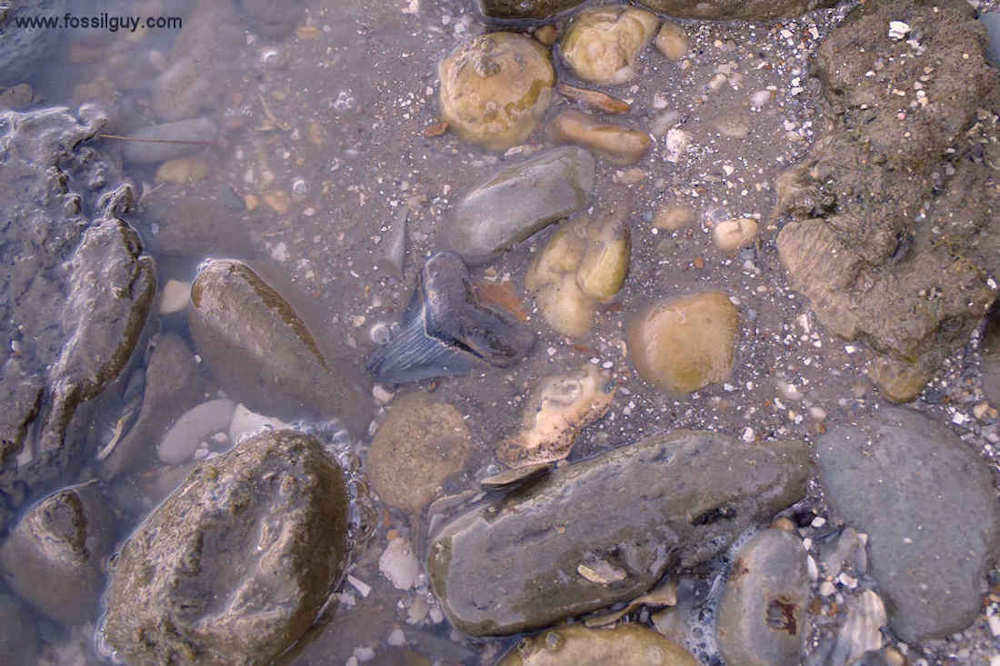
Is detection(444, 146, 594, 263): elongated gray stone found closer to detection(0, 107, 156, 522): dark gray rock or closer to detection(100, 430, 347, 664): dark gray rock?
detection(100, 430, 347, 664): dark gray rock

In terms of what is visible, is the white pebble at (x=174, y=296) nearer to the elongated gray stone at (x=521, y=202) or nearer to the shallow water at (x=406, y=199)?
the shallow water at (x=406, y=199)

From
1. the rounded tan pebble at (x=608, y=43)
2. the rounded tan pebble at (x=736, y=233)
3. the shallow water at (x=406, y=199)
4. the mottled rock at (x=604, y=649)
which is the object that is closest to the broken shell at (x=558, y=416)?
the shallow water at (x=406, y=199)

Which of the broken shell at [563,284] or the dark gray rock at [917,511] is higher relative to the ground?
the broken shell at [563,284]

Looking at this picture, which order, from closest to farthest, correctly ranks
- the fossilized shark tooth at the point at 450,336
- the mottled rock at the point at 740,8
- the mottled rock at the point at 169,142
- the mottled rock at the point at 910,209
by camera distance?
1. the mottled rock at the point at 910,209
2. the fossilized shark tooth at the point at 450,336
3. the mottled rock at the point at 740,8
4. the mottled rock at the point at 169,142

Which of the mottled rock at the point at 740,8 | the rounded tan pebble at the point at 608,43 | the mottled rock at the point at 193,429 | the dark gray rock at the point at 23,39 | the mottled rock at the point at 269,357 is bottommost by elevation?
the mottled rock at the point at 193,429

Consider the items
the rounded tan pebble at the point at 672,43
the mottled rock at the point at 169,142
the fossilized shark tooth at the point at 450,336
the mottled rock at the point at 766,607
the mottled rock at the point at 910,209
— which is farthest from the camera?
the mottled rock at the point at 169,142

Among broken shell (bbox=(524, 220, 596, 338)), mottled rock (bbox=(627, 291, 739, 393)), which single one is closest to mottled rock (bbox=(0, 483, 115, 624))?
broken shell (bbox=(524, 220, 596, 338))

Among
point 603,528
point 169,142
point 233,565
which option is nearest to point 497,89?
point 169,142
